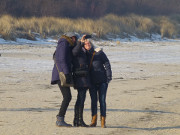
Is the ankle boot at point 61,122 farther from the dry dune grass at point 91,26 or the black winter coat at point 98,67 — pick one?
the dry dune grass at point 91,26

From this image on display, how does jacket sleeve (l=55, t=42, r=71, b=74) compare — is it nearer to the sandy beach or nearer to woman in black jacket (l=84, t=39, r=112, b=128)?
woman in black jacket (l=84, t=39, r=112, b=128)

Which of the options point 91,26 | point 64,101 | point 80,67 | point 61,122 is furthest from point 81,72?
point 91,26

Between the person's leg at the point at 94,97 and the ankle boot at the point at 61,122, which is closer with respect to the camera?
the ankle boot at the point at 61,122

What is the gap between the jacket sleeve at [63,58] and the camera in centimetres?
861

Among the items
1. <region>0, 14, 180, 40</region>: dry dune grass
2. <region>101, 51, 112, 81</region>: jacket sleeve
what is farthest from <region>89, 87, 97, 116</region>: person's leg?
<region>0, 14, 180, 40</region>: dry dune grass

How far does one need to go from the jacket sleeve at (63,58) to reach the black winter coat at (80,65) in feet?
0.51

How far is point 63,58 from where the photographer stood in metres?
8.60

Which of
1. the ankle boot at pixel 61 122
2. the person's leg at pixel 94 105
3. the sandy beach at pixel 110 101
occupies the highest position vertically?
the person's leg at pixel 94 105

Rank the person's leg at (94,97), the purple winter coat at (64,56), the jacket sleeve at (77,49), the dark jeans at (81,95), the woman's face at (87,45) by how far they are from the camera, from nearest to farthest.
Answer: the purple winter coat at (64,56), the jacket sleeve at (77,49), the woman's face at (87,45), the dark jeans at (81,95), the person's leg at (94,97)

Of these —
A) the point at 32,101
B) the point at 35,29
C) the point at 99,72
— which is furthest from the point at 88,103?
the point at 35,29

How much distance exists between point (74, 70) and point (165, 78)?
29.7 feet

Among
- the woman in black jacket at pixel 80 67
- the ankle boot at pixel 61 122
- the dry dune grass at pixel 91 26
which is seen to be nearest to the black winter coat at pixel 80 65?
the woman in black jacket at pixel 80 67

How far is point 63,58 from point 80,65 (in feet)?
1.15

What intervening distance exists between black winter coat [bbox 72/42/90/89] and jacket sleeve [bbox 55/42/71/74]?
6.1 inches
